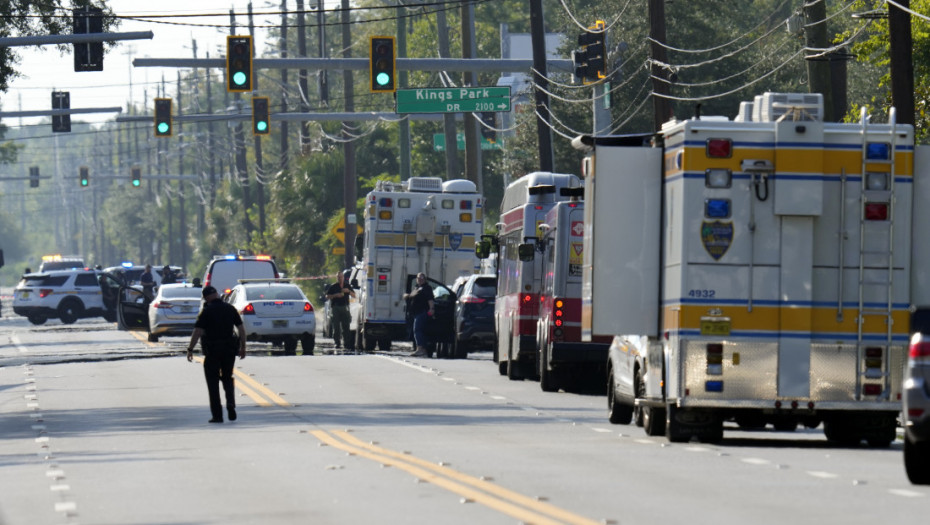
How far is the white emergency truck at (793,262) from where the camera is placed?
17.4 m

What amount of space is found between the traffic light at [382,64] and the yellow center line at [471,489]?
A: 63.7 feet

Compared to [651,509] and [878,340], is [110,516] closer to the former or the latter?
[651,509]

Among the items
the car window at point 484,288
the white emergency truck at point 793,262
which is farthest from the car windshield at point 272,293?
the white emergency truck at point 793,262

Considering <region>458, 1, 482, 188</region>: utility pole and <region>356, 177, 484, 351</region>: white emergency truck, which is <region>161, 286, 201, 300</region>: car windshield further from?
<region>458, 1, 482, 188</region>: utility pole

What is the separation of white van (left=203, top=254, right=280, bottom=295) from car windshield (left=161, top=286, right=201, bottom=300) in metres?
0.75

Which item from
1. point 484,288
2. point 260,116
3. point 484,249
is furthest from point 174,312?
point 484,249

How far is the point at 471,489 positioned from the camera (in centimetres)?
1388

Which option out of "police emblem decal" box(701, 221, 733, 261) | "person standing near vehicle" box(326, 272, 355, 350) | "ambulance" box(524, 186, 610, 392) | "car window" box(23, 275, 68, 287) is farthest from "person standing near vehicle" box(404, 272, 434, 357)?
"car window" box(23, 275, 68, 287)

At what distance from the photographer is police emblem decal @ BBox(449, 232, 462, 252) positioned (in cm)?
3941

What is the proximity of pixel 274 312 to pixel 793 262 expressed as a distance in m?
22.3

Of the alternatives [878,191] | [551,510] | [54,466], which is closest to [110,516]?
[551,510]

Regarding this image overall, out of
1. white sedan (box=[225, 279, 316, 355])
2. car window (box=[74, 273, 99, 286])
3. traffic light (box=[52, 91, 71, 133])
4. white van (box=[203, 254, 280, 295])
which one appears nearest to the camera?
white sedan (box=[225, 279, 316, 355])

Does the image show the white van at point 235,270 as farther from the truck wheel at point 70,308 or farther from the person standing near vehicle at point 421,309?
the truck wheel at point 70,308

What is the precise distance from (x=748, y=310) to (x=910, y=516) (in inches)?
220
